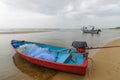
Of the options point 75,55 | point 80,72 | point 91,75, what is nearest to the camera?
point 80,72

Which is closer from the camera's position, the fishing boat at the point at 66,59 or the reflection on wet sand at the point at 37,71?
the fishing boat at the point at 66,59

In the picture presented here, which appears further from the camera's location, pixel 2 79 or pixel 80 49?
pixel 80 49

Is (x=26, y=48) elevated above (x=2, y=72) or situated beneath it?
elevated above

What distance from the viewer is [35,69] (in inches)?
265

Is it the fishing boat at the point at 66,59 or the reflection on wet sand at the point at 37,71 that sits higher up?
the fishing boat at the point at 66,59

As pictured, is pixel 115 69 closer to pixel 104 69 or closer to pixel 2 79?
pixel 104 69

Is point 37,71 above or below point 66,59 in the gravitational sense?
below

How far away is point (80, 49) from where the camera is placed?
6.71 m

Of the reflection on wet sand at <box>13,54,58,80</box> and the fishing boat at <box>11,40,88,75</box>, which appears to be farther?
the reflection on wet sand at <box>13,54,58,80</box>

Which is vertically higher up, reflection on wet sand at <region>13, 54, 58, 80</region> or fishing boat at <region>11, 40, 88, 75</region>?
fishing boat at <region>11, 40, 88, 75</region>

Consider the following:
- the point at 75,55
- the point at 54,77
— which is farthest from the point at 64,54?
the point at 54,77

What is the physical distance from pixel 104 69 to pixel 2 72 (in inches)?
220

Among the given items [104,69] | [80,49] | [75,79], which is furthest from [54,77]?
[104,69]

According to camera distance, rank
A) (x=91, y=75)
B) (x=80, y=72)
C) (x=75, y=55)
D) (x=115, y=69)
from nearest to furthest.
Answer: (x=80, y=72) < (x=91, y=75) < (x=115, y=69) < (x=75, y=55)
